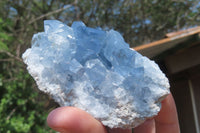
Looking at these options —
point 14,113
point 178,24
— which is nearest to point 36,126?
point 14,113

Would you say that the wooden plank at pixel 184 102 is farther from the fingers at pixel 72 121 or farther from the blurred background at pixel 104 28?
the fingers at pixel 72 121

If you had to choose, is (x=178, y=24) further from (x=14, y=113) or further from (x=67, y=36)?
(x=67, y=36)

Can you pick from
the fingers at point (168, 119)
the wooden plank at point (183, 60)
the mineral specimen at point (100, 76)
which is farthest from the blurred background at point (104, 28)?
the mineral specimen at point (100, 76)

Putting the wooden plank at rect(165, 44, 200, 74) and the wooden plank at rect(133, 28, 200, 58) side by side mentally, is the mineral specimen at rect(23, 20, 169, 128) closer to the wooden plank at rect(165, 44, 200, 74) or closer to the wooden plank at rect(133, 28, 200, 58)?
the wooden plank at rect(133, 28, 200, 58)

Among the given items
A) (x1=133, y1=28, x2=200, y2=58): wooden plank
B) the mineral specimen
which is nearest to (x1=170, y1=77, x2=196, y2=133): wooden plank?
(x1=133, y1=28, x2=200, y2=58): wooden plank

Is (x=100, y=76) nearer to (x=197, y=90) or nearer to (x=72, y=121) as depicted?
(x=72, y=121)

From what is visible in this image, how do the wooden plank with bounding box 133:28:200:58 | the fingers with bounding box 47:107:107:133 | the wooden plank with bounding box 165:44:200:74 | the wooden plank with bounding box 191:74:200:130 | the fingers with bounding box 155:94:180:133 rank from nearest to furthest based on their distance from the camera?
1. the fingers with bounding box 47:107:107:133
2. the fingers with bounding box 155:94:180:133
3. the wooden plank with bounding box 133:28:200:58
4. the wooden plank with bounding box 165:44:200:74
5. the wooden plank with bounding box 191:74:200:130
